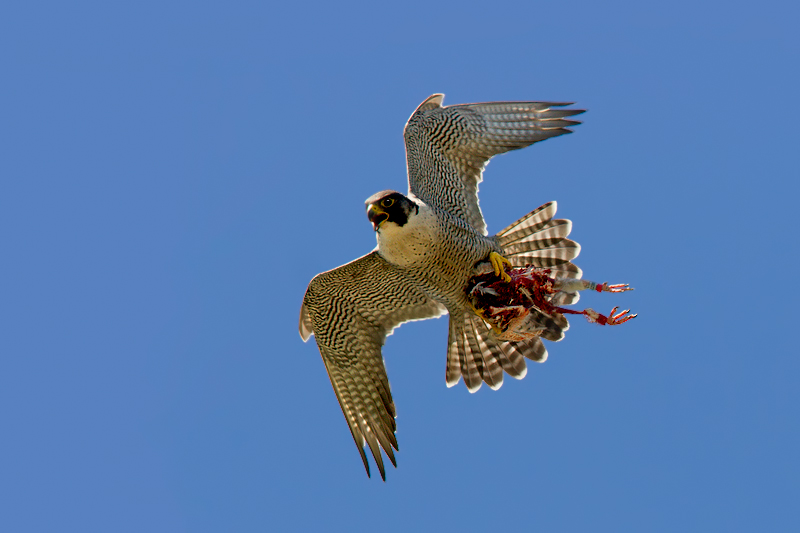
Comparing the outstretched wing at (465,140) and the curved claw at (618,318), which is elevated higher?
the outstretched wing at (465,140)

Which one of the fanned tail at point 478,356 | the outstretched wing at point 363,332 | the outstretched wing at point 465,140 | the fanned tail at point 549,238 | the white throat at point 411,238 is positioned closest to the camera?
the white throat at point 411,238

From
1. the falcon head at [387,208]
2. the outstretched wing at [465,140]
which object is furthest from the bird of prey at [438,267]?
the falcon head at [387,208]

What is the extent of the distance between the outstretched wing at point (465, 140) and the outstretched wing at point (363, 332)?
1.23m

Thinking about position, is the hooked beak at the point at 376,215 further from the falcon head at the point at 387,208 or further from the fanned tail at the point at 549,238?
the fanned tail at the point at 549,238

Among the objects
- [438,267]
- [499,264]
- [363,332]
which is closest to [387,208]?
[438,267]

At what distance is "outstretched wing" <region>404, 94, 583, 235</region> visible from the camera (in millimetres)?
11344

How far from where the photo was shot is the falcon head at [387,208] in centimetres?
1008

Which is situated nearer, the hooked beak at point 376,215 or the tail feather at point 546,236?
the hooked beak at point 376,215

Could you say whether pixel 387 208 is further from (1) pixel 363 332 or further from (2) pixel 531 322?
(2) pixel 531 322

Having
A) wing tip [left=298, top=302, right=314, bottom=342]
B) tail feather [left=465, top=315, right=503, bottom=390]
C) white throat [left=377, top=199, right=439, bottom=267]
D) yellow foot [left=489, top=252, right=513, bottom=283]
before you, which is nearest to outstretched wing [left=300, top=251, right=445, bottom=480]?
wing tip [left=298, top=302, right=314, bottom=342]

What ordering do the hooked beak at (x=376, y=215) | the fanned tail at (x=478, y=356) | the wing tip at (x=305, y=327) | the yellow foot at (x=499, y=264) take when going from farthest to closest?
the fanned tail at (x=478, y=356) < the wing tip at (x=305, y=327) < the yellow foot at (x=499, y=264) < the hooked beak at (x=376, y=215)

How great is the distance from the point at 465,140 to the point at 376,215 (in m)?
2.07

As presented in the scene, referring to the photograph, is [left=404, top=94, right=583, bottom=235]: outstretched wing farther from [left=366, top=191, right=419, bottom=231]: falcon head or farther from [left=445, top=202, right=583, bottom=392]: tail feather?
[left=366, top=191, right=419, bottom=231]: falcon head

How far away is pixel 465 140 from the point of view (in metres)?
11.5
